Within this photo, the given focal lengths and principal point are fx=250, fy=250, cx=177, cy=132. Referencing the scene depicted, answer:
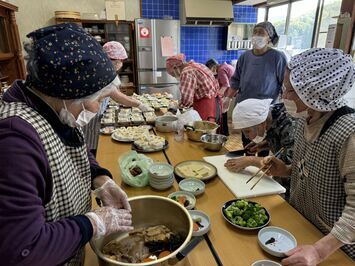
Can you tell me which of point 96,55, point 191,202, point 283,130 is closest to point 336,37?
point 283,130

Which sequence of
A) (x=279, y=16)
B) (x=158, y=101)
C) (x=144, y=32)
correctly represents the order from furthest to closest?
1. (x=279, y=16)
2. (x=144, y=32)
3. (x=158, y=101)

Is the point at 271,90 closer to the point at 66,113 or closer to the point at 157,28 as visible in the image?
the point at 66,113

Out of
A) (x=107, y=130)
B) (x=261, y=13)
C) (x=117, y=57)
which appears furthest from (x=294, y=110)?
(x=261, y=13)

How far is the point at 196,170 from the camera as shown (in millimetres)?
1548

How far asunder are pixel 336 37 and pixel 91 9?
4368 mm

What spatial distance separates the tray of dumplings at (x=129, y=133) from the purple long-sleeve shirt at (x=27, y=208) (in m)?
1.39

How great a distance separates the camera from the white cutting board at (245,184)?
4.33ft

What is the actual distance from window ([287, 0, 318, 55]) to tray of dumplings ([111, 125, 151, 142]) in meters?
3.66

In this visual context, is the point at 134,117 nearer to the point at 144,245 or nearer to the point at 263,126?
the point at 263,126

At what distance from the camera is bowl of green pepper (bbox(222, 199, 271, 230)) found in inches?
41.9

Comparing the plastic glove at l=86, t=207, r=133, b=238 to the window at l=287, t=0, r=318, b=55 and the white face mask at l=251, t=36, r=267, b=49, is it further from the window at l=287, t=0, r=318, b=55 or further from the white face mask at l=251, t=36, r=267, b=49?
the window at l=287, t=0, r=318, b=55

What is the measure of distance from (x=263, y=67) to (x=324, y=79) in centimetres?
189

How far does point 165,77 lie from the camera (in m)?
5.16

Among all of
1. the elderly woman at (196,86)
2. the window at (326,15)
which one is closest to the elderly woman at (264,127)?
the elderly woman at (196,86)
